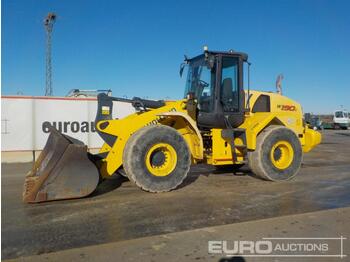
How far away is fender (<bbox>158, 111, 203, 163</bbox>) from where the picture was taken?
7.87m

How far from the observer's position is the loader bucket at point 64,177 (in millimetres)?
6309

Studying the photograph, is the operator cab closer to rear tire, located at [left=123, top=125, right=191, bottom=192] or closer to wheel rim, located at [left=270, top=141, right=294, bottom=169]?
wheel rim, located at [left=270, top=141, right=294, bottom=169]

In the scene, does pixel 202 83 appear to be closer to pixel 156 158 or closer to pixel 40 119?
pixel 156 158

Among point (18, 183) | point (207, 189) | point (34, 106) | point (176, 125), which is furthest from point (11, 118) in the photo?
point (207, 189)

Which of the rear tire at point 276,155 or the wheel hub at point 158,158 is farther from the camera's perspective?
the rear tire at point 276,155

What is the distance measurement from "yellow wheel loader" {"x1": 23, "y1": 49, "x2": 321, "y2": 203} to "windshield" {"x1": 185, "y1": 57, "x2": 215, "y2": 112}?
0.02 metres

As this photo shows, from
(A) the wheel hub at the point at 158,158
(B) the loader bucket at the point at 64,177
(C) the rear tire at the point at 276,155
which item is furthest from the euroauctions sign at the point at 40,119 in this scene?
(C) the rear tire at the point at 276,155

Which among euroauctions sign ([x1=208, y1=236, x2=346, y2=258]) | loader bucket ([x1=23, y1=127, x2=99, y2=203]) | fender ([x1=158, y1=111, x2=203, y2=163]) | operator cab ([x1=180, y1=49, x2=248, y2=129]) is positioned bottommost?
euroauctions sign ([x1=208, y1=236, x2=346, y2=258])

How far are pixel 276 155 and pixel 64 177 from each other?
187 inches

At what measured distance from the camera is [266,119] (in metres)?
8.84

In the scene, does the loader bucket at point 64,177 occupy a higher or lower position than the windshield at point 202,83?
lower

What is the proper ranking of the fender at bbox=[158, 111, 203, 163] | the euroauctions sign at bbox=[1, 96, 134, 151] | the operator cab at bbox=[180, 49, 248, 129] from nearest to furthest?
the fender at bbox=[158, 111, 203, 163] → the operator cab at bbox=[180, 49, 248, 129] → the euroauctions sign at bbox=[1, 96, 134, 151]

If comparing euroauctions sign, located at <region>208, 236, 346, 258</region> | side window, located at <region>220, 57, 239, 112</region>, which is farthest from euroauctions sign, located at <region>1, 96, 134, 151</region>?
euroauctions sign, located at <region>208, 236, 346, 258</region>

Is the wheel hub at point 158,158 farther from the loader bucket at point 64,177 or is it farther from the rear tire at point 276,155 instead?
the rear tire at point 276,155
